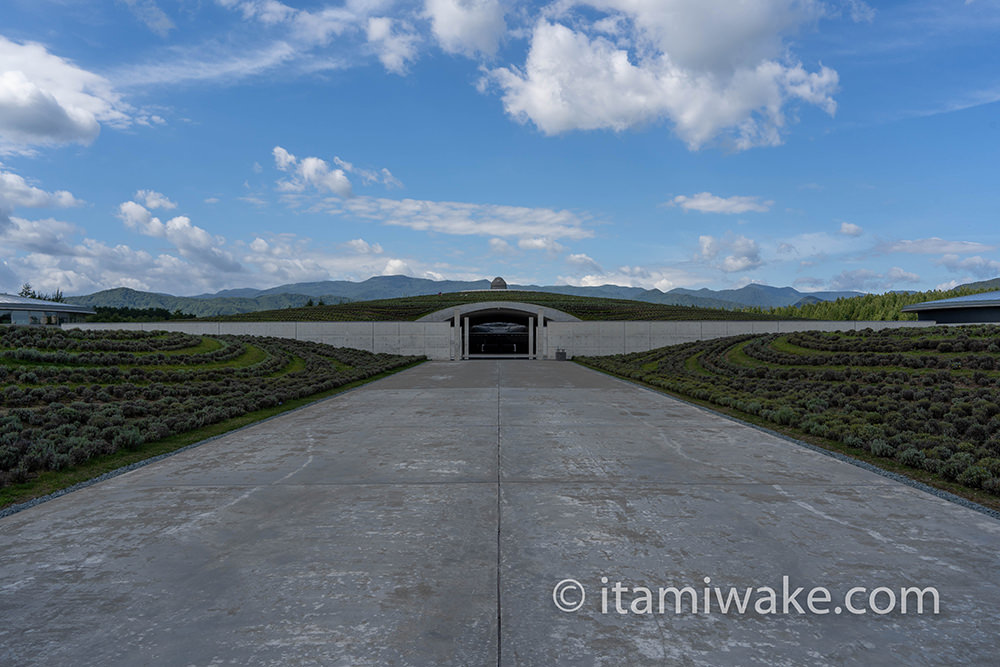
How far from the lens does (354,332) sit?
125 feet

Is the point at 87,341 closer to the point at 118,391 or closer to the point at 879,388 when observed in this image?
the point at 118,391

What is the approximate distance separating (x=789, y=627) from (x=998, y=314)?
4664cm

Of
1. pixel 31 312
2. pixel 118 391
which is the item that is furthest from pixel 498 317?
pixel 31 312

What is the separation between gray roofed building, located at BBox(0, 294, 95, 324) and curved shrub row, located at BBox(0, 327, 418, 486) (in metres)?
33.9

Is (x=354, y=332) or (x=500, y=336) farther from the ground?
(x=354, y=332)

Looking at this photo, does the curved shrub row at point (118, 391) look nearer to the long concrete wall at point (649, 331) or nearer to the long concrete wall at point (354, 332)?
the long concrete wall at point (354, 332)

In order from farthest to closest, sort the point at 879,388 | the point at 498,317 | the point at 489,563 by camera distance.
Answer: the point at 498,317 < the point at 879,388 < the point at 489,563

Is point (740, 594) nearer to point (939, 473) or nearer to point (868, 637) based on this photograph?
point (868, 637)

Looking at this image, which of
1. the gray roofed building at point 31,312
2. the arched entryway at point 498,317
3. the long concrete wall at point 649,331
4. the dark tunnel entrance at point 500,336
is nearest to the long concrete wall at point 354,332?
the arched entryway at point 498,317

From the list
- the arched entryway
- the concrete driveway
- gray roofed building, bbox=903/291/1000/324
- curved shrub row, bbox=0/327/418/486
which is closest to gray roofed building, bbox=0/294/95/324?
the arched entryway

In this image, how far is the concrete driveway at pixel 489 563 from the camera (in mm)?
3234

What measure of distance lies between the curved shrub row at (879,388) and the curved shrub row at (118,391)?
1174 centimetres

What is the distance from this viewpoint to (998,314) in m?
37.2

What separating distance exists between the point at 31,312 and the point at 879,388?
6105 centimetres
